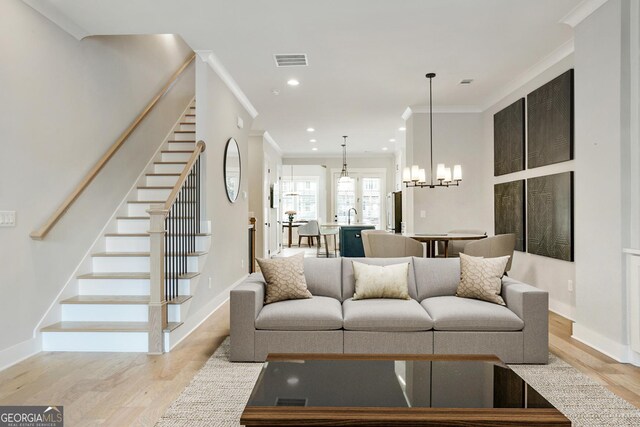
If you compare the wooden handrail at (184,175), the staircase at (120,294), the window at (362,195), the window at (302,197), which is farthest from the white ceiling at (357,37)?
the window at (302,197)

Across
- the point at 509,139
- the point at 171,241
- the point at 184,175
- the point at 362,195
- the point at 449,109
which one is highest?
the point at 449,109

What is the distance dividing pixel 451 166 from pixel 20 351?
5.75 m

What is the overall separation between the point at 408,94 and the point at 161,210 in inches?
154

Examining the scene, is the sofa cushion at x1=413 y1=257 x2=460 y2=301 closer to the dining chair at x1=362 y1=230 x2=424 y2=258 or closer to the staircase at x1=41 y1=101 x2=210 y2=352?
the dining chair at x1=362 y1=230 x2=424 y2=258

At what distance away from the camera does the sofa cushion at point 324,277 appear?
361 cm

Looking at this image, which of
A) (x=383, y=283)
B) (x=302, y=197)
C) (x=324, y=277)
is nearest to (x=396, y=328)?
(x=383, y=283)

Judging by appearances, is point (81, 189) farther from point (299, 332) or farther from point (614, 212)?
point (614, 212)

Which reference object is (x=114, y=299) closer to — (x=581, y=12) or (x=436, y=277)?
(x=436, y=277)

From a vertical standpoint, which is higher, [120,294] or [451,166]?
→ [451,166]

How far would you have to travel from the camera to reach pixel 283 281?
3381 millimetres

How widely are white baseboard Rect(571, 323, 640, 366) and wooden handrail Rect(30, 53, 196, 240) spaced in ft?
15.0

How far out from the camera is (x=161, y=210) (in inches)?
133

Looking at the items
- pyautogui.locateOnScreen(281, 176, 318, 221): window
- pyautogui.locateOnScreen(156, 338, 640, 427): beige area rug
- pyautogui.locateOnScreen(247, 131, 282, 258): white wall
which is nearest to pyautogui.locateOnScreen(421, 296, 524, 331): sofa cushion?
pyautogui.locateOnScreen(156, 338, 640, 427): beige area rug

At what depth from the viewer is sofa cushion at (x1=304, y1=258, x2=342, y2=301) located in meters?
3.61
